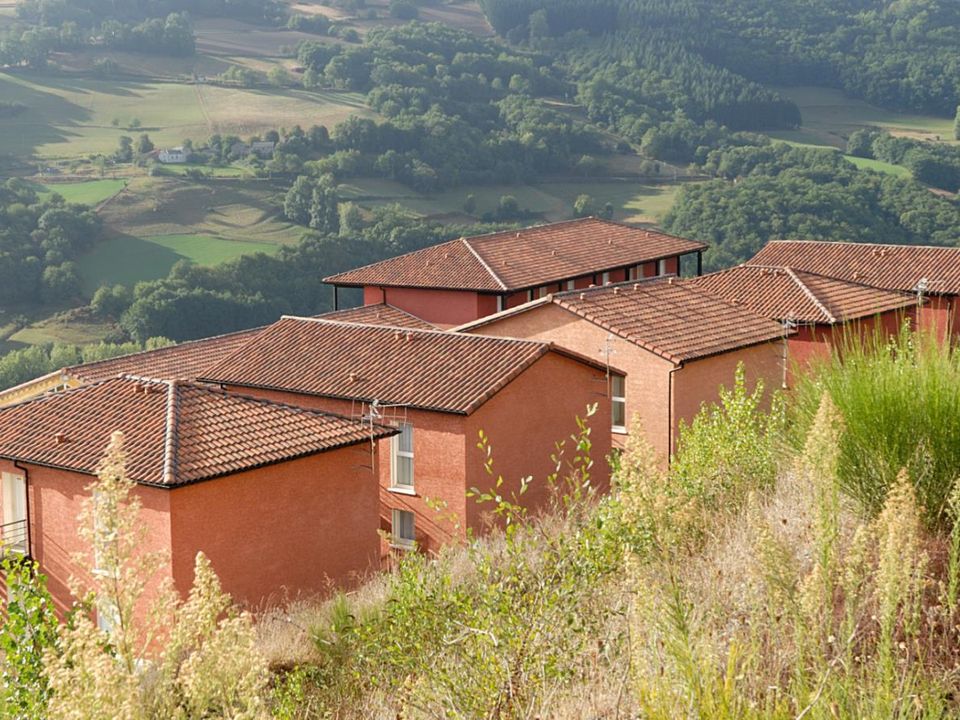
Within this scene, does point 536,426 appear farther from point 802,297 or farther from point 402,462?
point 802,297

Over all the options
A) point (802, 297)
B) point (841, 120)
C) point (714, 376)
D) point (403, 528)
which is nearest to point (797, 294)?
point (802, 297)

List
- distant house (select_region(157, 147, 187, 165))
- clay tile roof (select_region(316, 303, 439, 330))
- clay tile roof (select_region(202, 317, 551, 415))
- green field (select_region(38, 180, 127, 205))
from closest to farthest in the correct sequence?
1. clay tile roof (select_region(202, 317, 551, 415))
2. clay tile roof (select_region(316, 303, 439, 330))
3. green field (select_region(38, 180, 127, 205))
4. distant house (select_region(157, 147, 187, 165))

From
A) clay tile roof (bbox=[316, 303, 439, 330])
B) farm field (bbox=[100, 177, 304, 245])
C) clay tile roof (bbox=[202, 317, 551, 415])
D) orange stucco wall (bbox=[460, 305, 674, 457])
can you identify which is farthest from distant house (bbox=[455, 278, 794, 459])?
farm field (bbox=[100, 177, 304, 245])

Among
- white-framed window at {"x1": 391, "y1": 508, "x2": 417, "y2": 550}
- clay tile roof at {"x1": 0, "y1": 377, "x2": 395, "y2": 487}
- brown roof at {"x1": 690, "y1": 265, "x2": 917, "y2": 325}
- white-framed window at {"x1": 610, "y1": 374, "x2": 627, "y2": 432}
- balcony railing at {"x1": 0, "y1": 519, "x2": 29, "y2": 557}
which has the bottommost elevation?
white-framed window at {"x1": 391, "y1": 508, "x2": 417, "y2": 550}

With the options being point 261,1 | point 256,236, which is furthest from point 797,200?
point 261,1

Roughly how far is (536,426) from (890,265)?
17.6 meters

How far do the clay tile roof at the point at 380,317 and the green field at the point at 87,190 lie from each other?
51378mm

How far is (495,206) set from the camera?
89.3m

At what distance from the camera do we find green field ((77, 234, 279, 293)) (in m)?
71.3

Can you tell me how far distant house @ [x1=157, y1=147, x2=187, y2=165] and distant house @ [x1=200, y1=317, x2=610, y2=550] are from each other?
72.6 metres

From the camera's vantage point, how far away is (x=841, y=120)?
117 m

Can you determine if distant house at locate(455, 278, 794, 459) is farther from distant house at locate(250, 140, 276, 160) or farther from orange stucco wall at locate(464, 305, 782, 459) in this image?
distant house at locate(250, 140, 276, 160)

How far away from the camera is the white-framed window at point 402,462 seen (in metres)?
20.2

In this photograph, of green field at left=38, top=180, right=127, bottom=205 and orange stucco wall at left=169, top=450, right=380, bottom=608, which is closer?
orange stucco wall at left=169, top=450, right=380, bottom=608
